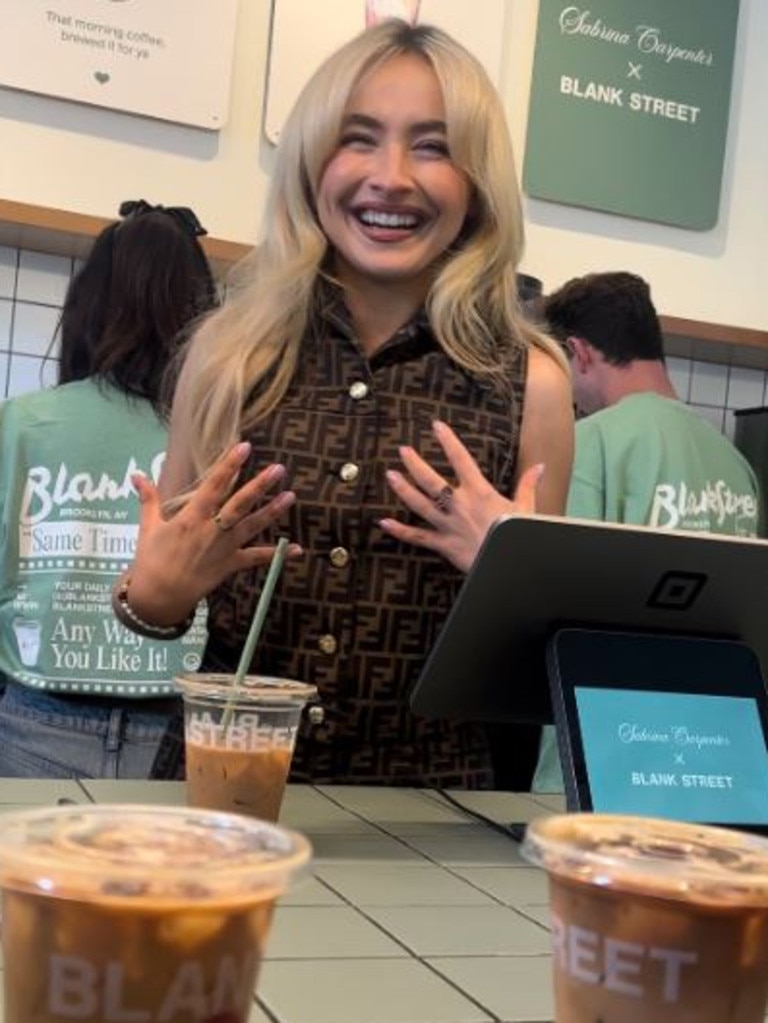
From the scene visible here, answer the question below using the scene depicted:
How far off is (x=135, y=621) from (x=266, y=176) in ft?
6.21

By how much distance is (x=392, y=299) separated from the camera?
154 centimetres

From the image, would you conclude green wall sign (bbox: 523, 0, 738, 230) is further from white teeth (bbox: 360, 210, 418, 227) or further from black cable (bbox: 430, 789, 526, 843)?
black cable (bbox: 430, 789, 526, 843)

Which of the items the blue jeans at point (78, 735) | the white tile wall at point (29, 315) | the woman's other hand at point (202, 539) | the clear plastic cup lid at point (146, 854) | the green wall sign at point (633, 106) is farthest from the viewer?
the green wall sign at point (633, 106)

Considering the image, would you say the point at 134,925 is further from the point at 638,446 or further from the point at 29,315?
the point at 29,315


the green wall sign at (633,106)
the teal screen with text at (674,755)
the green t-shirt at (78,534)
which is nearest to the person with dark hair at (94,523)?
the green t-shirt at (78,534)

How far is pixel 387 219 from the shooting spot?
1464 mm

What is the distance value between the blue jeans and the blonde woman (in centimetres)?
67

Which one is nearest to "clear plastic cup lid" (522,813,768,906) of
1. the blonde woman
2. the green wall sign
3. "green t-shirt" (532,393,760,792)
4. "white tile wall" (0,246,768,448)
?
the blonde woman

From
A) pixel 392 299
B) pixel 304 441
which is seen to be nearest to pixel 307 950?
pixel 304 441

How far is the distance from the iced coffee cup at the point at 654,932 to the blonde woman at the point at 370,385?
760 millimetres

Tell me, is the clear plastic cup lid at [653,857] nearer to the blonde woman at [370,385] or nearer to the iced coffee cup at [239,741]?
the iced coffee cup at [239,741]

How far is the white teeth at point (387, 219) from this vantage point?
1462 mm

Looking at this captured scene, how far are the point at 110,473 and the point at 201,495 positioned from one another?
948 millimetres

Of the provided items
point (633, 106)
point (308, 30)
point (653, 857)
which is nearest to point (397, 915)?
point (653, 857)
